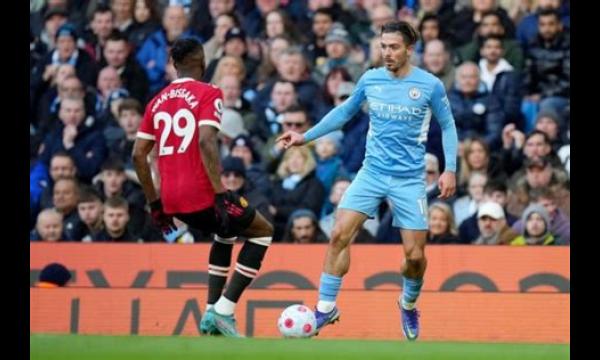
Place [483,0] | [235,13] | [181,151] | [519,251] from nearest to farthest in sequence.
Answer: [181,151], [519,251], [483,0], [235,13]

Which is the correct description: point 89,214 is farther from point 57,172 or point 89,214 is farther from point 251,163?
point 251,163

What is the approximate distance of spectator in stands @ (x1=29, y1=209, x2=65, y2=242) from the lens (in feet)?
50.9

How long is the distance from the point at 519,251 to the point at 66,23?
21.7 ft

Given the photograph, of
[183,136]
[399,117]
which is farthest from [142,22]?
[399,117]

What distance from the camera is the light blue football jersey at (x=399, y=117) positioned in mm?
10734

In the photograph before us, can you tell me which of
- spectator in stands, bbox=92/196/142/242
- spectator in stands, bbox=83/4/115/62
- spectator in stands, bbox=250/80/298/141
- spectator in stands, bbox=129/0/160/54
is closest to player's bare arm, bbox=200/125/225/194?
spectator in stands, bbox=92/196/142/242

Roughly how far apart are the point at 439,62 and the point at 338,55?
1176 millimetres

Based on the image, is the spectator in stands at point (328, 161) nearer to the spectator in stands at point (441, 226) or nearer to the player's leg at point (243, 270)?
the spectator in stands at point (441, 226)

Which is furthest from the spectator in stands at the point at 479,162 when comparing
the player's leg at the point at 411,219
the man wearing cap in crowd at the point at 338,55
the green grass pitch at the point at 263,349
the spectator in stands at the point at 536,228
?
the green grass pitch at the point at 263,349

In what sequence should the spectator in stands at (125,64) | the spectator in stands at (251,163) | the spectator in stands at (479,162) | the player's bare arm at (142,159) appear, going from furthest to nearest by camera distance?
the spectator in stands at (125,64) < the spectator in stands at (251,163) < the spectator in stands at (479,162) < the player's bare arm at (142,159)

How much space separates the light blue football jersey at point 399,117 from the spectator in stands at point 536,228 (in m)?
3.25

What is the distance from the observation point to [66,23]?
1727 cm

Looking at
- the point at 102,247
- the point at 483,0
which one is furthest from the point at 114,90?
the point at 483,0
